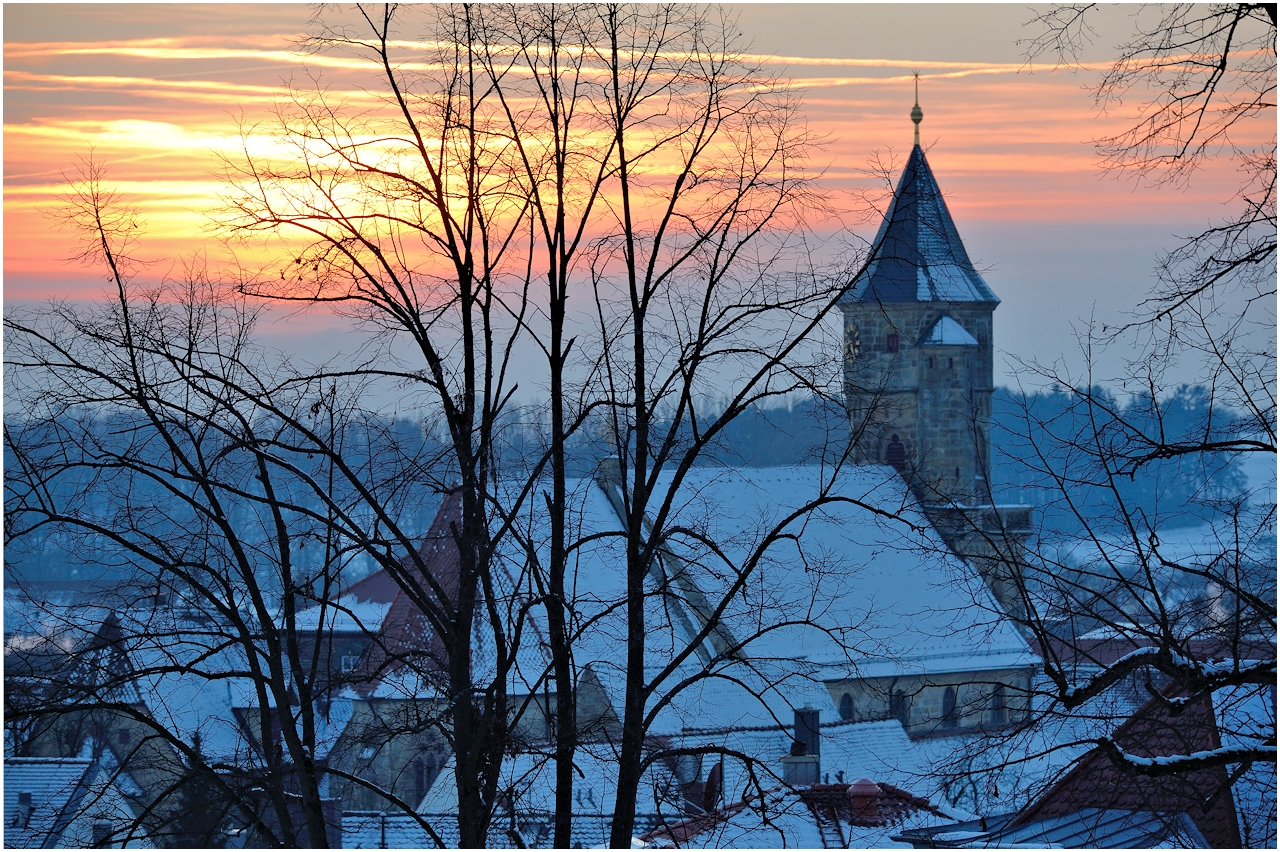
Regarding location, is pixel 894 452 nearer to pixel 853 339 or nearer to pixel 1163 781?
pixel 853 339

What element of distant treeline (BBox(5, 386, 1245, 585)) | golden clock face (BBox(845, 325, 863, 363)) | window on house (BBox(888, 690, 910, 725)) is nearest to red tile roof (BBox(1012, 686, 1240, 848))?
distant treeline (BBox(5, 386, 1245, 585))

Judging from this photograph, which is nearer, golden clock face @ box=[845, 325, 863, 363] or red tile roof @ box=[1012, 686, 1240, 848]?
red tile roof @ box=[1012, 686, 1240, 848]

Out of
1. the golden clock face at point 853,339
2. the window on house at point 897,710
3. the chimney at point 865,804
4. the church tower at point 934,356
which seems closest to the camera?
the chimney at point 865,804

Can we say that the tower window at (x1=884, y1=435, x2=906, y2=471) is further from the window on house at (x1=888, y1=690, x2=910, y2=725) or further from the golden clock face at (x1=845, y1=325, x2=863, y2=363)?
the window on house at (x1=888, y1=690, x2=910, y2=725)

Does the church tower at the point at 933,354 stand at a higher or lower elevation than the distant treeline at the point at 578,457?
higher

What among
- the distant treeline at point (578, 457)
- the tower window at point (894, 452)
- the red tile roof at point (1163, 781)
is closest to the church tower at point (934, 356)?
the tower window at point (894, 452)

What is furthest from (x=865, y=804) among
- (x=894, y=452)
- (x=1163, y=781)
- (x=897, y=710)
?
(x=894, y=452)

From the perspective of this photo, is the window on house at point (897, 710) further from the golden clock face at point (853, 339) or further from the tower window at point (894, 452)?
the golden clock face at point (853, 339)

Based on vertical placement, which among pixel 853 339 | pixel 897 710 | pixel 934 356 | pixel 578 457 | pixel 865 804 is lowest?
pixel 865 804

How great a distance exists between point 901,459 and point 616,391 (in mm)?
24851

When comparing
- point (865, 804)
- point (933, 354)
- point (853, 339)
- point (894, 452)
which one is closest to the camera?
point (865, 804)

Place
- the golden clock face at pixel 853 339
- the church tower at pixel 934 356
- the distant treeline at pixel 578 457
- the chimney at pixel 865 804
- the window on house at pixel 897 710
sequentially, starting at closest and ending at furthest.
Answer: the distant treeline at pixel 578 457 < the chimney at pixel 865 804 < the window on house at pixel 897 710 < the golden clock face at pixel 853 339 < the church tower at pixel 934 356

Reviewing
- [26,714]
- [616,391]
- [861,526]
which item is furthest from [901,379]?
[26,714]

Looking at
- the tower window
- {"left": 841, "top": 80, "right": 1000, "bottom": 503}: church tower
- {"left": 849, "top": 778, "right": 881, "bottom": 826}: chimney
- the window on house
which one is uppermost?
{"left": 841, "top": 80, "right": 1000, "bottom": 503}: church tower
